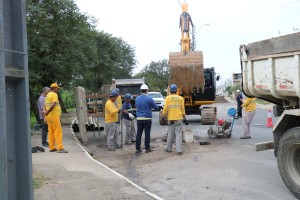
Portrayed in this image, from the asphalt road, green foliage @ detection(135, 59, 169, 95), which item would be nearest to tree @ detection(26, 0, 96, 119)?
the asphalt road

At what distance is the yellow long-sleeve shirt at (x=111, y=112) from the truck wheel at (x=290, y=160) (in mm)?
6789

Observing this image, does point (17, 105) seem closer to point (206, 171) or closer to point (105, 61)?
point (206, 171)

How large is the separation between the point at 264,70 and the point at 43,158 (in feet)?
18.3

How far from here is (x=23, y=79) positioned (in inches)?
119

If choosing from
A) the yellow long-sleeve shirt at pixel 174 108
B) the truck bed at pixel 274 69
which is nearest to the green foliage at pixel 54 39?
the yellow long-sleeve shirt at pixel 174 108

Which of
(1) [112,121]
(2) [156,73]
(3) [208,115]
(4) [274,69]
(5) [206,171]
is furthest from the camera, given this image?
(2) [156,73]

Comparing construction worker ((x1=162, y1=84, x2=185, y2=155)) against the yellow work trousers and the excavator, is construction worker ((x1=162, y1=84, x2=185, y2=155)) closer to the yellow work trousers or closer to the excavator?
the yellow work trousers

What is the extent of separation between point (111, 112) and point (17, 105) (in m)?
9.22

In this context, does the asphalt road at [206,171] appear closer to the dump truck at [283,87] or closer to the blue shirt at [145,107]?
the dump truck at [283,87]

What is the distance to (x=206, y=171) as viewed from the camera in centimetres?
814

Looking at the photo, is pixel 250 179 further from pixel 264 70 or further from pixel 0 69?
pixel 0 69

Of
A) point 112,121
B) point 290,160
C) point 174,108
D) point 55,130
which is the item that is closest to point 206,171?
point 290,160

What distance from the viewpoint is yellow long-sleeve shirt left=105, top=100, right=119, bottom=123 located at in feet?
40.2

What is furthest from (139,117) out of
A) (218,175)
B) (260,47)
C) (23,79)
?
(23,79)
